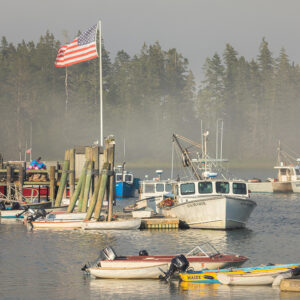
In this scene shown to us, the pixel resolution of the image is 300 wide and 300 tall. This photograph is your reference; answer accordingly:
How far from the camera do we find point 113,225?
4162 centimetres

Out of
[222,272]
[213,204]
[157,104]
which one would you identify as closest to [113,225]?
[213,204]

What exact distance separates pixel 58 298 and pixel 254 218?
32.2 metres

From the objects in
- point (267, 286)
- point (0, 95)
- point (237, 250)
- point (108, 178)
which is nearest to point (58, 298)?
point (267, 286)

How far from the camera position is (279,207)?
2643 inches

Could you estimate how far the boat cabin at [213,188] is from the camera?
43.6m

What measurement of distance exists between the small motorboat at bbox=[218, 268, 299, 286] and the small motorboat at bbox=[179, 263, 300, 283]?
0.35 feet

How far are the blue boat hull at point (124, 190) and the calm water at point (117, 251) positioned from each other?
2708cm

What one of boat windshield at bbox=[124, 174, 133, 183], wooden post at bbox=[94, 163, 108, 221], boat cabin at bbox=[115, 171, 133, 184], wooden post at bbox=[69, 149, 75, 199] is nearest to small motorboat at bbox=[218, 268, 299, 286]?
wooden post at bbox=[94, 163, 108, 221]

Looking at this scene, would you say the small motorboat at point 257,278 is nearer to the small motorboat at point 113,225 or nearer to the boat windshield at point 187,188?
the small motorboat at point 113,225

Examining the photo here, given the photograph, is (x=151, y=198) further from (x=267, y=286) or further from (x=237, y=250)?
(x=267, y=286)

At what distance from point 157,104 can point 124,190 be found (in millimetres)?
90633

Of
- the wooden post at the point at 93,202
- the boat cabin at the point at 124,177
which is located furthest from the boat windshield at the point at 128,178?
the wooden post at the point at 93,202

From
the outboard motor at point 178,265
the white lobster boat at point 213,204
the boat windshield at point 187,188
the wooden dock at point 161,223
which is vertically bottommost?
the outboard motor at point 178,265

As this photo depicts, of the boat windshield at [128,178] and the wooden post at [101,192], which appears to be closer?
the wooden post at [101,192]
